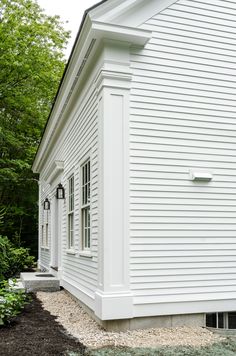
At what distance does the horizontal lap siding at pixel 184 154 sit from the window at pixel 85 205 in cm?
172

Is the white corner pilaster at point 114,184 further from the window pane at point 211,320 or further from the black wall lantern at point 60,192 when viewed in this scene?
the black wall lantern at point 60,192

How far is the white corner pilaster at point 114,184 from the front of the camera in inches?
210

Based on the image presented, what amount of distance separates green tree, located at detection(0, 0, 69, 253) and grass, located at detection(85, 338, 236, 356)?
1230 cm

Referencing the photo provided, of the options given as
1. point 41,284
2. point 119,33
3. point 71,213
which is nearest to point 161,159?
point 119,33

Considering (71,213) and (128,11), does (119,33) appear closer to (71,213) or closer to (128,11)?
(128,11)

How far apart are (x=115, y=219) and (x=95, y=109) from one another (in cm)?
192

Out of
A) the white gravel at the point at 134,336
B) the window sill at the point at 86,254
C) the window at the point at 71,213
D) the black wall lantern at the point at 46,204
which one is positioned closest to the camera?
the white gravel at the point at 134,336

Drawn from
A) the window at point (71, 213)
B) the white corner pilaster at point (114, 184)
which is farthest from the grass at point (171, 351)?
the window at point (71, 213)

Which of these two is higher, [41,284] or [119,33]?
[119,33]

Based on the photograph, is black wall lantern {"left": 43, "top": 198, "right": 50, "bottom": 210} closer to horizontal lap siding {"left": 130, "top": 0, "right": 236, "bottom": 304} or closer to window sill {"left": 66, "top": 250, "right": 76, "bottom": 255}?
window sill {"left": 66, "top": 250, "right": 76, "bottom": 255}

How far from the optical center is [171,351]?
4.43 meters

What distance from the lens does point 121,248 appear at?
544 cm

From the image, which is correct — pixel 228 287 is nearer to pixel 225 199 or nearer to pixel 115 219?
pixel 225 199

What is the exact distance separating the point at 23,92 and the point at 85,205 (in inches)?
516
